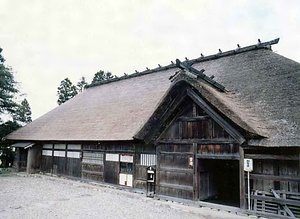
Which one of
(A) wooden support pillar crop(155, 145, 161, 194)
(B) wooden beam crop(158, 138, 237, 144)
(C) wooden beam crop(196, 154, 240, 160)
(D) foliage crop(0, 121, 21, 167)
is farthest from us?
(D) foliage crop(0, 121, 21, 167)

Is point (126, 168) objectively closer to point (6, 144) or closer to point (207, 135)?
point (207, 135)

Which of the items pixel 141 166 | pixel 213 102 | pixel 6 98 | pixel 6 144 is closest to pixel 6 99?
pixel 6 98

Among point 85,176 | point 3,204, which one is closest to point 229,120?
point 3,204

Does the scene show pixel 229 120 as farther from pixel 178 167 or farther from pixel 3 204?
pixel 3 204

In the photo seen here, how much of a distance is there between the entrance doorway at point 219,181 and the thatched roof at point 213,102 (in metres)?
2.83

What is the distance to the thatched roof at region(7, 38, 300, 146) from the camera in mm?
8344

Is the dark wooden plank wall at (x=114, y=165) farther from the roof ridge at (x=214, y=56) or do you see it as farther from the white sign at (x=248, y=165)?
the roof ridge at (x=214, y=56)

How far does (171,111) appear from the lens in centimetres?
1066

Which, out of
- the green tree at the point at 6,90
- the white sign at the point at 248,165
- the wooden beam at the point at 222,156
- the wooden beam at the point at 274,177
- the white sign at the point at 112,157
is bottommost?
the wooden beam at the point at 274,177

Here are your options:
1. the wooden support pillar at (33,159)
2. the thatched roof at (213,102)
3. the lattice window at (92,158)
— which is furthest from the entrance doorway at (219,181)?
the wooden support pillar at (33,159)

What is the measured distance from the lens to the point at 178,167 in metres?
10.5

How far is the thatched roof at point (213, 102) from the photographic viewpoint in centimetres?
834

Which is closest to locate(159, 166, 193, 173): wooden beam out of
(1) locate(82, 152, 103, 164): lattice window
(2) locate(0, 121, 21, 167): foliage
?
(1) locate(82, 152, 103, 164): lattice window

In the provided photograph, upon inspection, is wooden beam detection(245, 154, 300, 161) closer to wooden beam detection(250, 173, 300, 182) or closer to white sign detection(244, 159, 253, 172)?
white sign detection(244, 159, 253, 172)
